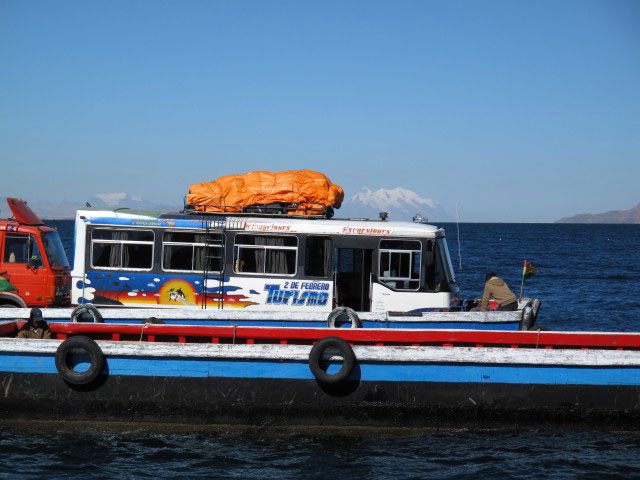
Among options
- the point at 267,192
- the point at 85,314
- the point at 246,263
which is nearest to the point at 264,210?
the point at 267,192

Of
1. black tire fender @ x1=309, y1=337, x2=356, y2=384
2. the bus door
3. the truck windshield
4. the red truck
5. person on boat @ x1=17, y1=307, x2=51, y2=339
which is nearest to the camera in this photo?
black tire fender @ x1=309, y1=337, x2=356, y2=384

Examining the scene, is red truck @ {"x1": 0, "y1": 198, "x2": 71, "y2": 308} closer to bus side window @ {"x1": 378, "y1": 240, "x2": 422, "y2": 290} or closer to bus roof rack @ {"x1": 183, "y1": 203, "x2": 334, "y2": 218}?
bus roof rack @ {"x1": 183, "y1": 203, "x2": 334, "y2": 218}

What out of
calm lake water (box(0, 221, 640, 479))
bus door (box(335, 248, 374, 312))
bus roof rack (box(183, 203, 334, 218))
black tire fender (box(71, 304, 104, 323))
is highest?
bus roof rack (box(183, 203, 334, 218))

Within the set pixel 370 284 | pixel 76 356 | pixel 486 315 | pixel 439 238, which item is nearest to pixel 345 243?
pixel 370 284

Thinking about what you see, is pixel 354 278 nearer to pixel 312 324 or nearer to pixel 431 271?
pixel 431 271

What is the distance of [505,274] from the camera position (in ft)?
167

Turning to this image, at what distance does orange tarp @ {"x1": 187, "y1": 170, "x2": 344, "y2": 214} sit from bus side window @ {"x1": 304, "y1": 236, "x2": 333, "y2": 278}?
1.12 meters

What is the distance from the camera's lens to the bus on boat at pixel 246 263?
51.0 ft

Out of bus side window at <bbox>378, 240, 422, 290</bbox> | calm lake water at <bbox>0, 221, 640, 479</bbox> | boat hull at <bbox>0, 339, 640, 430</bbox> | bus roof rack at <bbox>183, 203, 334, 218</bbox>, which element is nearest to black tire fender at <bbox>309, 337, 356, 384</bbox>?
boat hull at <bbox>0, 339, 640, 430</bbox>

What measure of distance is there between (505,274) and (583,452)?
40572mm

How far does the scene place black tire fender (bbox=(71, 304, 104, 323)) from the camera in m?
13.6

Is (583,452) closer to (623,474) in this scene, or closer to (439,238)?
(623,474)

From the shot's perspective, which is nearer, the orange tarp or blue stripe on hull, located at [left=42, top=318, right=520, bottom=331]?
blue stripe on hull, located at [left=42, top=318, right=520, bottom=331]

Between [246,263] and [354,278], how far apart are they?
2.55 meters
